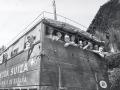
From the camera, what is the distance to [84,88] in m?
12.3

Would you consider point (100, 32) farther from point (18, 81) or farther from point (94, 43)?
point (18, 81)

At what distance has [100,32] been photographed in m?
22.3

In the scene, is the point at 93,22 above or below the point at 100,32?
above

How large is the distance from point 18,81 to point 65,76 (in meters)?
4.84

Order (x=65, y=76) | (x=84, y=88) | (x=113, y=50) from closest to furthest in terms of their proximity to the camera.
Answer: (x=65, y=76) → (x=84, y=88) → (x=113, y=50)

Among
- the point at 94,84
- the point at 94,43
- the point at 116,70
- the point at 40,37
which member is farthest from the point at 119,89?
the point at 40,37

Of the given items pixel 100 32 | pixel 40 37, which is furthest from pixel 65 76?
pixel 100 32

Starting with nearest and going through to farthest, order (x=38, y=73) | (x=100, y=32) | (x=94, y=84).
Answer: (x=38, y=73), (x=94, y=84), (x=100, y=32)

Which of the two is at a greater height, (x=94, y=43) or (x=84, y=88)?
(x=94, y=43)

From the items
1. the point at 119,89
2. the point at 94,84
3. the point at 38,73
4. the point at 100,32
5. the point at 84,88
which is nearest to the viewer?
the point at 38,73

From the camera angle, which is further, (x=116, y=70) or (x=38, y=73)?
(x=116, y=70)

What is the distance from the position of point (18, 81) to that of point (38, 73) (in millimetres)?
4080

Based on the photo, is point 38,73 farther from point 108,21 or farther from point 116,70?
point 108,21

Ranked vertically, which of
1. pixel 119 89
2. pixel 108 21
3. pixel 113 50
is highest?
pixel 108 21
